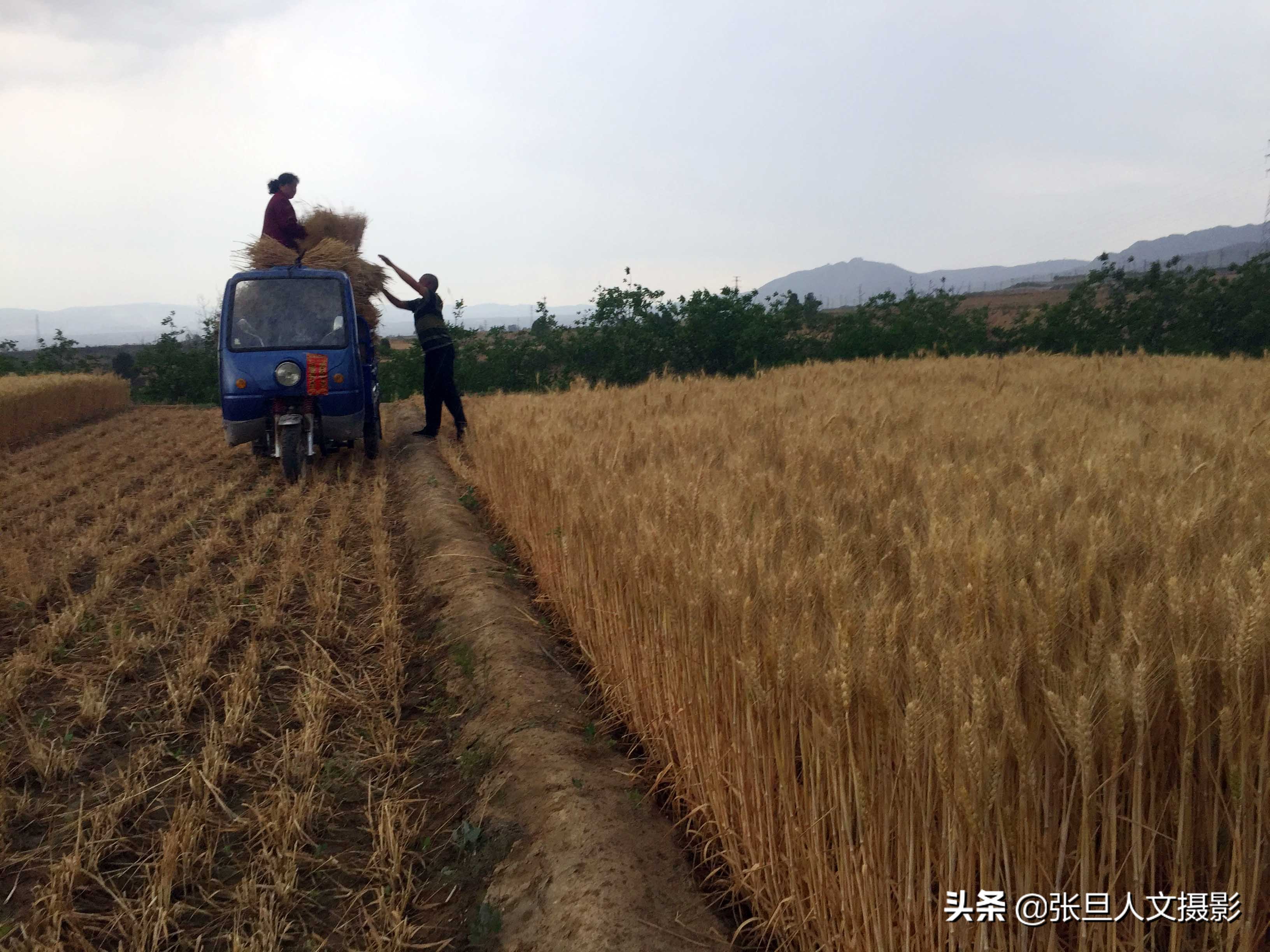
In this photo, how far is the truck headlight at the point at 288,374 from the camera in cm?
765

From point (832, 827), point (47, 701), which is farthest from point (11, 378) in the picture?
point (832, 827)

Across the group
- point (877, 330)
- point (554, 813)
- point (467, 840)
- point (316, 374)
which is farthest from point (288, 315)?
point (877, 330)

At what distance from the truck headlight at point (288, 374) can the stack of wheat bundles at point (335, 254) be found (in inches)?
40.6

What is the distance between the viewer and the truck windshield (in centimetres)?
791

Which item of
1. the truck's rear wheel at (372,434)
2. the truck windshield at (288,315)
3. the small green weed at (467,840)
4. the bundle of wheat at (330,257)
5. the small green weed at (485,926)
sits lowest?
the small green weed at (485,926)

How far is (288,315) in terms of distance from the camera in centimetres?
804

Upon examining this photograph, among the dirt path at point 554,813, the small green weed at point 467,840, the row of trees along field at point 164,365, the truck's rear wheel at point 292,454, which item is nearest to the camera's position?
the dirt path at point 554,813

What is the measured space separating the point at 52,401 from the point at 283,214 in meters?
7.71

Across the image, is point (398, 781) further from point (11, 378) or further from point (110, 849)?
point (11, 378)

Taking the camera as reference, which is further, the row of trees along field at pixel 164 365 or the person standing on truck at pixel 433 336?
the row of trees along field at pixel 164 365

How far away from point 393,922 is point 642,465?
242 centimetres

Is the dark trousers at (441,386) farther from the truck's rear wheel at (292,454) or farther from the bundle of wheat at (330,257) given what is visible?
the truck's rear wheel at (292,454)

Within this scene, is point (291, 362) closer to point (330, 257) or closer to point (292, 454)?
point (292, 454)

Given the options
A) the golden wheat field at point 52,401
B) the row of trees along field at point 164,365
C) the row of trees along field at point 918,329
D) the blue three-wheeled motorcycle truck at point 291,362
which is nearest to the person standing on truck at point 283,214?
the blue three-wheeled motorcycle truck at point 291,362
